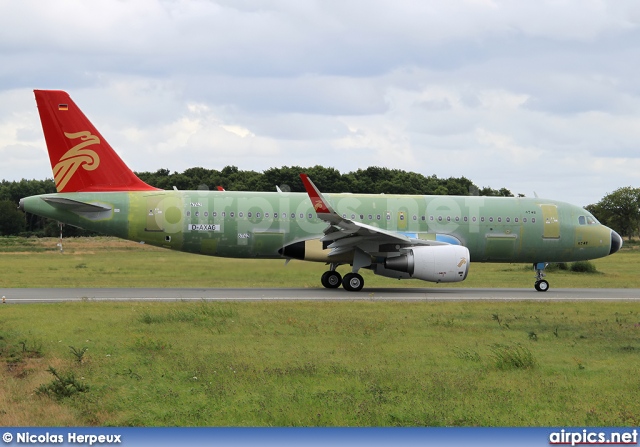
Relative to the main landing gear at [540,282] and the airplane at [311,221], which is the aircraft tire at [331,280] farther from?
the main landing gear at [540,282]

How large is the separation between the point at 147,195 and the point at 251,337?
47.3 feet

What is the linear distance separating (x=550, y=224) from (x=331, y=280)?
Result: 9.37m

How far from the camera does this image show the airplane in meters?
29.0

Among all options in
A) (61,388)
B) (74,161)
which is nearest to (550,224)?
(74,161)

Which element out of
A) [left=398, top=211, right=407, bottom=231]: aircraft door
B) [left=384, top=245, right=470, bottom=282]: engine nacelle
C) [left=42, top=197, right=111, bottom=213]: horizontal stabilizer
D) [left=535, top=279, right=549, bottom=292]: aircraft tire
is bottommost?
[left=535, top=279, right=549, bottom=292]: aircraft tire

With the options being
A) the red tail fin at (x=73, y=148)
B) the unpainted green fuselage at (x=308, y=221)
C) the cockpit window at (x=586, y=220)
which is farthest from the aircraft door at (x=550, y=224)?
the red tail fin at (x=73, y=148)

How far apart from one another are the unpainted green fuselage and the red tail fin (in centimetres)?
58

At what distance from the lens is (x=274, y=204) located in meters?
30.8

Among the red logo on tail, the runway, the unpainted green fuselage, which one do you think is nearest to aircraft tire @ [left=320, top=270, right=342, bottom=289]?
the runway

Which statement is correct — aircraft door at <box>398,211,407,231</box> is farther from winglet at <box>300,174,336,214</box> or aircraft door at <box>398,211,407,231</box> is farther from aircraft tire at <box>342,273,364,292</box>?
winglet at <box>300,174,336,214</box>

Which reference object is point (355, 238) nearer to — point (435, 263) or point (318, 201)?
point (318, 201)

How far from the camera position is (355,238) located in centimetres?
2897

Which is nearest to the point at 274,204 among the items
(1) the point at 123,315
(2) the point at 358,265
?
(2) the point at 358,265

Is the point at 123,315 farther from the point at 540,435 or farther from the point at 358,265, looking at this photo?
the point at 540,435
